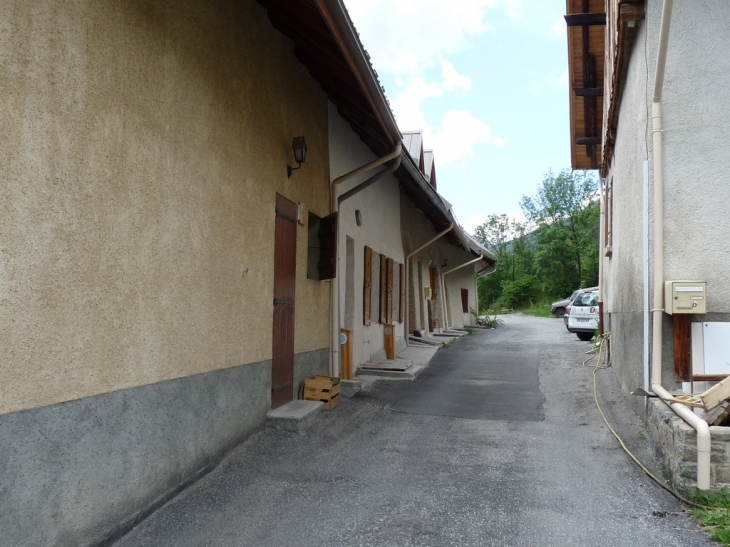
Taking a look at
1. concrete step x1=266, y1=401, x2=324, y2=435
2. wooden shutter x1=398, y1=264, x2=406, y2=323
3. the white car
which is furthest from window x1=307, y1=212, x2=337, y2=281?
the white car

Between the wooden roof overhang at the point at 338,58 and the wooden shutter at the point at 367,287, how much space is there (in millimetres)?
1579

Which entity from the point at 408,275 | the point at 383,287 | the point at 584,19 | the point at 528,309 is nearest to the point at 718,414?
the point at 383,287

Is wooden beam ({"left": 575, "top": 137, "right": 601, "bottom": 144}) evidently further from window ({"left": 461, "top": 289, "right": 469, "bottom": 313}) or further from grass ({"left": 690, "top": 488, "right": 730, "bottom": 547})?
grass ({"left": 690, "top": 488, "right": 730, "bottom": 547})

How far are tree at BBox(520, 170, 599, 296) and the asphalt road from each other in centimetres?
4231

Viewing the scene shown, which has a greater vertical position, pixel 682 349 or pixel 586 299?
pixel 586 299

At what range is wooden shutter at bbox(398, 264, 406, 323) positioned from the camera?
40.5ft

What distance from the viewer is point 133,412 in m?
3.32

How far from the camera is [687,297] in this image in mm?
4523

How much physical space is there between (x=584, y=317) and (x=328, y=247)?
10.6m

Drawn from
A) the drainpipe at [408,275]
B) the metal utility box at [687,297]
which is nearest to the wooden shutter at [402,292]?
the drainpipe at [408,275]

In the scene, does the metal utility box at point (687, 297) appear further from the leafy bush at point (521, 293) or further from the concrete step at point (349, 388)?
the leafy bush at point (521, 293)

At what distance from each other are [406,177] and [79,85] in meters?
7.76

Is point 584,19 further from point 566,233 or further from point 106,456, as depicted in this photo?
point 566,233

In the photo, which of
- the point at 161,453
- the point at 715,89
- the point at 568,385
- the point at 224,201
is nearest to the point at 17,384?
the point at 161,453
